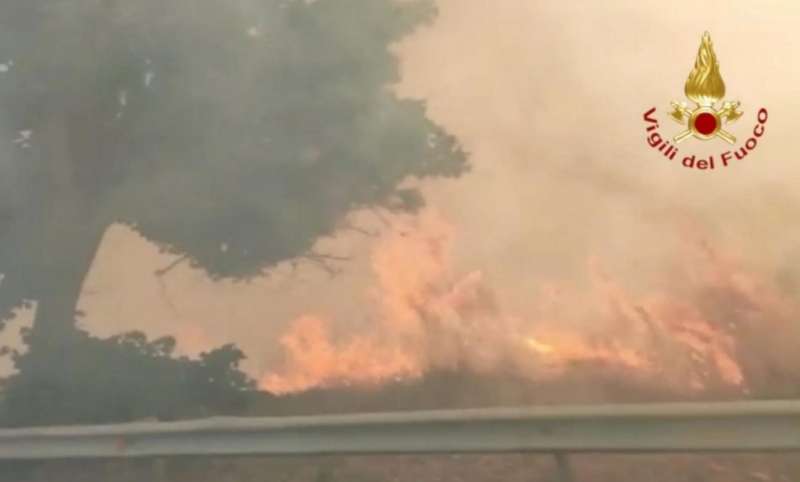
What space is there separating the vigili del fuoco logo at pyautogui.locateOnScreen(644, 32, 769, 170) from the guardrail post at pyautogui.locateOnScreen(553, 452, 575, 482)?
0.53m

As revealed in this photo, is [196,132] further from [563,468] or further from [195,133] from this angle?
[563,468]

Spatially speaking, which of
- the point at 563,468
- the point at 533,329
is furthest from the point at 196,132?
the point at 563,468

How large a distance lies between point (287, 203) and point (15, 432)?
693 millimetres

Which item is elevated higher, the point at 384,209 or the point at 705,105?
the point at 705,105

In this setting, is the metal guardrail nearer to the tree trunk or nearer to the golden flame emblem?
the tree trunk

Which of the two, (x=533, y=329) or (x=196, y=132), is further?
(x=196, y=132)

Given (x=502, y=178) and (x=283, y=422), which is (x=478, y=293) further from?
(x=283, y=422)

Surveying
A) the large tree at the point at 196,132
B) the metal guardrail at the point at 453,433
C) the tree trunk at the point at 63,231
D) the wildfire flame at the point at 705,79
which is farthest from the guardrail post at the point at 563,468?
the tree trunk at the point at 63,231

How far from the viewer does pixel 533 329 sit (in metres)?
1.67

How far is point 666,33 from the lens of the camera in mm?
1705

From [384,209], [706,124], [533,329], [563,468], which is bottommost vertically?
[563,468]

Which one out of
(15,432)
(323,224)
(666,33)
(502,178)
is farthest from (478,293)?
(15,432)

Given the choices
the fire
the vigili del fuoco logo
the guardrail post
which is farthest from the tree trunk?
the vigili del fuoco logo

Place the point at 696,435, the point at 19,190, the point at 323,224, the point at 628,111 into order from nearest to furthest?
the point at 696,435, the point at 628,111, the point at 323,224, the point at 19,190
